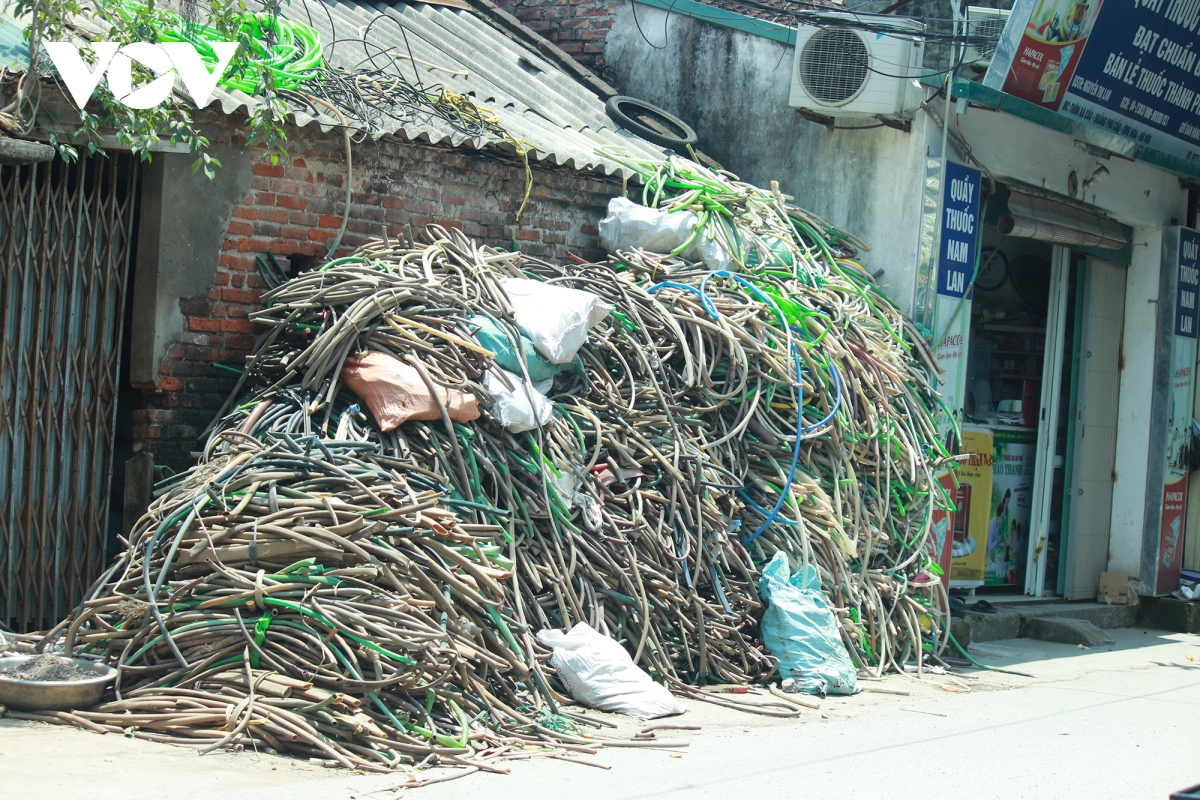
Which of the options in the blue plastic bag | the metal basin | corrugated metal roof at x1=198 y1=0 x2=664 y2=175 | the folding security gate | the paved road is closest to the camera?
the paved road

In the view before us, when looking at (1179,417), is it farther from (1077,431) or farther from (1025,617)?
(1025,617)

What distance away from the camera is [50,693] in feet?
16.5

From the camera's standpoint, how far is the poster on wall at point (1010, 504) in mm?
11383

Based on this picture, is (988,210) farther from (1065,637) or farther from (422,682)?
(422,682)

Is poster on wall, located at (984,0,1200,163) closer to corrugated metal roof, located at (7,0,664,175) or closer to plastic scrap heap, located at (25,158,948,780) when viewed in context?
plastic scrap heap, located at (25,158,948,780)

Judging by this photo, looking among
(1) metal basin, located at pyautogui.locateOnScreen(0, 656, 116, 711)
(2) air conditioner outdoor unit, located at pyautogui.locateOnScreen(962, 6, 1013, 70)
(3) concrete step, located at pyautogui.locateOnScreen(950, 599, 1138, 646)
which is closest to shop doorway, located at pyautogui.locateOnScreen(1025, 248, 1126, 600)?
(3) concrete step, located at pyautogui.locateOnScreen(950, 599, 1138, 646)

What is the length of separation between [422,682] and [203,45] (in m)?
4.19

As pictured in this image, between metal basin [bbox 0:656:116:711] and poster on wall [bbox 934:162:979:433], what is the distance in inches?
246

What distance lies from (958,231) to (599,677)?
509cm

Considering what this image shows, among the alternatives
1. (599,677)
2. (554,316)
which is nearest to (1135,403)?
(554,316)

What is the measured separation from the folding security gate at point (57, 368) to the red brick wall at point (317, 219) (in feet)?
1.07

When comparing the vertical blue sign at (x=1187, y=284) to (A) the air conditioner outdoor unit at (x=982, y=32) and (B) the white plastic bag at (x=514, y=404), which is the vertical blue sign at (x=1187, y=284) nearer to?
(A) the air conditioner outdoor unit at (x=982, y=32)

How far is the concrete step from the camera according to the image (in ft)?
32.4

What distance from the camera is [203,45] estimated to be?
725 centimetres
